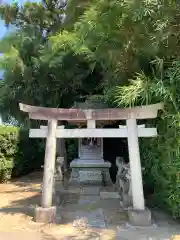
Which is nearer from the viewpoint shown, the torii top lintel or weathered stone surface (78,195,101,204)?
the torii top lintel

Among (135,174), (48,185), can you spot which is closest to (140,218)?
(135,174)

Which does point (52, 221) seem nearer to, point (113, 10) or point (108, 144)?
point (113, 10)

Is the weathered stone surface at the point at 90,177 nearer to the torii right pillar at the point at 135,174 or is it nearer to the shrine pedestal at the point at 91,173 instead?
the shrine pedestal at the point at 91,173

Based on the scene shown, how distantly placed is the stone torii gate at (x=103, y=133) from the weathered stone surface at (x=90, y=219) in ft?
1.49

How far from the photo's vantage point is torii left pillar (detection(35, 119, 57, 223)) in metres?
4.88

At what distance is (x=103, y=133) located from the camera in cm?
511

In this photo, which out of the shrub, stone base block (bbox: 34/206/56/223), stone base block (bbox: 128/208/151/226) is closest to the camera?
the shrub

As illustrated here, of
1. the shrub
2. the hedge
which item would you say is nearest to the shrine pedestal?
the hedge

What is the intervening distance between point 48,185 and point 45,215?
0.49 metres

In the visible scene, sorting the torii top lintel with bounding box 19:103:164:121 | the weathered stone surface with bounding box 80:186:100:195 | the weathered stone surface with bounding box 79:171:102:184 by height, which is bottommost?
the weathered stone surface with bounding box 80:186:100:195

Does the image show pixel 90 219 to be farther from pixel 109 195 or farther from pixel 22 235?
pixel 109 195

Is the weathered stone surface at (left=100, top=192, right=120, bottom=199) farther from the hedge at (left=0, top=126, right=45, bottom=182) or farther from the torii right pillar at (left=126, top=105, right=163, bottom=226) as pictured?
the hedge at (left=0, top=126, right=45, bottom=182)

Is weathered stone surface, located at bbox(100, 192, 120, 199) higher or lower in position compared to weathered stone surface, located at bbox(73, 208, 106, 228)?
higher

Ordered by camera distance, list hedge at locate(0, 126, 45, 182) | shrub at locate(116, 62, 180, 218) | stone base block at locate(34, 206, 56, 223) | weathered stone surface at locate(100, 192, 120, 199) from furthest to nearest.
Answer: hedge at locate(0, 126, 45, 182)
weathered stone surface at locate(100, 192, 120, 199)
stone base block at locate(34, 206, 56, 223)
shrub at locate(116, 62, 180, 218)
